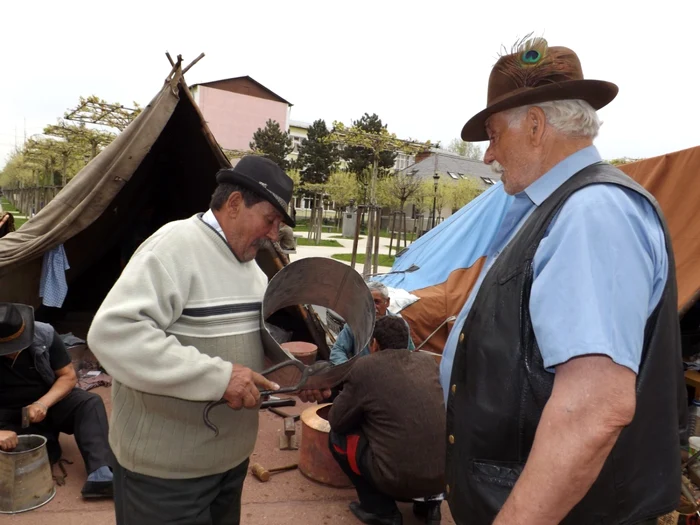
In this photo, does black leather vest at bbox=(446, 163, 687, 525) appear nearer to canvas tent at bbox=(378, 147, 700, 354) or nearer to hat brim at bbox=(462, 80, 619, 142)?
hat brim at bbox=(462, 80, 619, 142)

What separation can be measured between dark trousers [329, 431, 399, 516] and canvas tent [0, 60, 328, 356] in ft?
6.96

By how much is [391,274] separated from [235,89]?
138 feet

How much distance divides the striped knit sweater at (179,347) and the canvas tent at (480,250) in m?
3.51

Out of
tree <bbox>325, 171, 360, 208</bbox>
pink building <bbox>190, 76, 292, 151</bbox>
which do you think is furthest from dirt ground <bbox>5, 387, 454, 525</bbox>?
pink building <bbox>190, 76, 292, 151</bbox>

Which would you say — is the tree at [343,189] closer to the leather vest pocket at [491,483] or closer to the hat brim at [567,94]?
the hat brim at [567,94]

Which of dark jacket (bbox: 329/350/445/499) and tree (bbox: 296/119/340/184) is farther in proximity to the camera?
tree (bbox: 296/119/340/184)

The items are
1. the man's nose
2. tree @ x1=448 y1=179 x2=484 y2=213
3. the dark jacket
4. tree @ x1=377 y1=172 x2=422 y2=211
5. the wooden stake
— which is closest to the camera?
the man's nose

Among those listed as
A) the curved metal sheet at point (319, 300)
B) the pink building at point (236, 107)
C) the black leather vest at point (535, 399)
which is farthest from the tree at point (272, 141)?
the black leather vest at point (535, 399)

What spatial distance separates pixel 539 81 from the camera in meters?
1.35

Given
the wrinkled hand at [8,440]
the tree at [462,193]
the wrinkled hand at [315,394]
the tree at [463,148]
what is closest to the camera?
the wrinkled hand at [315,394]

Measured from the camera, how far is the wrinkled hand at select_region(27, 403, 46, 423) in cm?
332

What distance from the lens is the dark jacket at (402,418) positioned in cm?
295

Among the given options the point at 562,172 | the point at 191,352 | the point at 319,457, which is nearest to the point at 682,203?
the point at 319,457

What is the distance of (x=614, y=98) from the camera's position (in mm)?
1376
